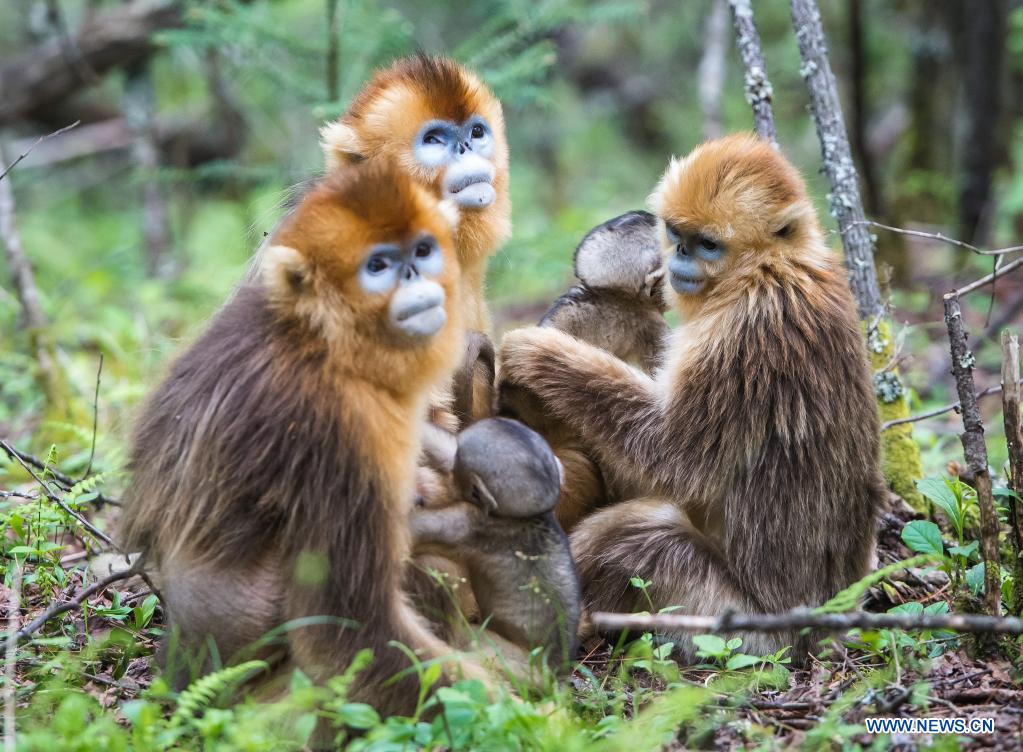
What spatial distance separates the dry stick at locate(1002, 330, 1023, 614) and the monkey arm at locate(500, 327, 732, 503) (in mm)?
964

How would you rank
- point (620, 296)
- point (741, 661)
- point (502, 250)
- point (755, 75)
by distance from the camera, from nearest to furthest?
point (741, 661)
point (620, 296)
point (755, 75)
point (502, 250)

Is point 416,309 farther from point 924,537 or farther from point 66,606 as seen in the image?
point 924,537

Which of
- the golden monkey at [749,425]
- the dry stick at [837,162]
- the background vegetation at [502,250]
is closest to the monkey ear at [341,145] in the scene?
the background vegetation at [502,250]

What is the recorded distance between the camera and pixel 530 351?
4.24m

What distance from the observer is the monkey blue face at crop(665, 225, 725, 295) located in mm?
3963

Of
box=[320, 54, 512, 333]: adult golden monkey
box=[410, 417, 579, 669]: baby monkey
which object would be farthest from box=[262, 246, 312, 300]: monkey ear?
box=[320, 54, 512, 333]: adult golden monkey

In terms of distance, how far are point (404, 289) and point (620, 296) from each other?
1.87 metres

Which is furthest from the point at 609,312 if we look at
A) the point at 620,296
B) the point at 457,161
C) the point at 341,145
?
the point at 341,145

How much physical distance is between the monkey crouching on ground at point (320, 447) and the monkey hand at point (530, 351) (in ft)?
3.41

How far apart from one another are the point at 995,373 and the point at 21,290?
6570mm

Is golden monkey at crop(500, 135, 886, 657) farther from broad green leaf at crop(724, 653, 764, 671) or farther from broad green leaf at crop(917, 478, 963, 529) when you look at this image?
broad green leaf at crop(724, 653, 764, 671)

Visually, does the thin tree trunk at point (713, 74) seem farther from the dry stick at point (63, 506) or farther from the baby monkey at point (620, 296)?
the dry stick at point (63, 506)

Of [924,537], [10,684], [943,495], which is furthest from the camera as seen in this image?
[943,495]

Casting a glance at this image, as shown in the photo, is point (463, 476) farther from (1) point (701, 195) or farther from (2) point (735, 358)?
(1) point (701, 195)
